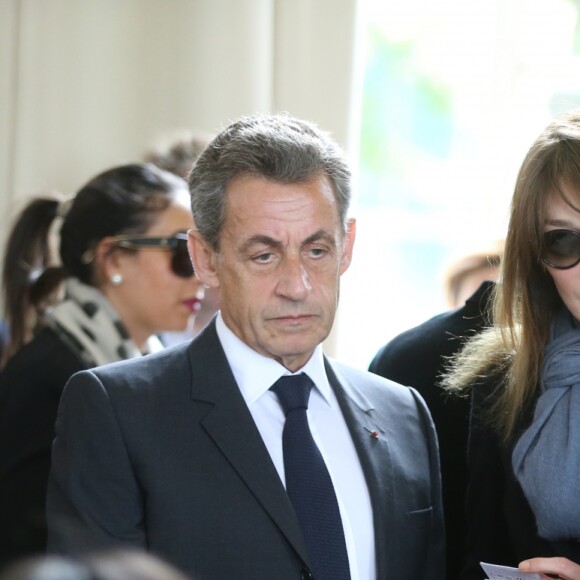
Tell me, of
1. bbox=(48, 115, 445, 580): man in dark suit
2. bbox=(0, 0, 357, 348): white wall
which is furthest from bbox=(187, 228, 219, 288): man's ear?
bbox=(0, 0, 357, 348): white wall

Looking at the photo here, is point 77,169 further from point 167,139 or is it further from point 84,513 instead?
point 84,513

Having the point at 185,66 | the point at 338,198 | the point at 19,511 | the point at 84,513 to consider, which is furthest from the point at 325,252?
the point at 185,66

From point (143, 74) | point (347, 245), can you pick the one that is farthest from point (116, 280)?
point (143, 74)

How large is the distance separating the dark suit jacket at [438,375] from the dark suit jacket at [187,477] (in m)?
0.51

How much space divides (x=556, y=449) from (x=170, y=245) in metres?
1.56

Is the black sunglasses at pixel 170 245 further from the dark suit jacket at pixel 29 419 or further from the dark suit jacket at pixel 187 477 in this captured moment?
the dark suit jacket at pixel 187 477

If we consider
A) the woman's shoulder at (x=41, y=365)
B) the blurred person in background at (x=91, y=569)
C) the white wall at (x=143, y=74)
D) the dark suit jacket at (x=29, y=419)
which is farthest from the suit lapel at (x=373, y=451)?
the white wall at (x=143, y=74)

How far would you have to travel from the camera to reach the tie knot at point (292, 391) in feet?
6.34

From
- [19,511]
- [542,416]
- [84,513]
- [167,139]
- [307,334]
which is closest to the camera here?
[84,513]

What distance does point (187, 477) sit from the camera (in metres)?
1.81

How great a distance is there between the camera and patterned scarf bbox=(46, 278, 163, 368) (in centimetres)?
300

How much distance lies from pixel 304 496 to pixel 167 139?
2.89m

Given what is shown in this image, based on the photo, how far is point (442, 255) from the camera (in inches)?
204

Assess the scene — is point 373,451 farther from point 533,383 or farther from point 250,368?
point 533,383
